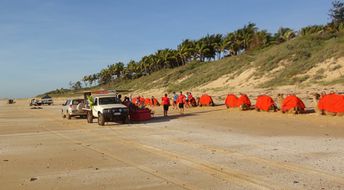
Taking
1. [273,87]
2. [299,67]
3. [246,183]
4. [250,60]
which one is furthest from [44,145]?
[250,60]

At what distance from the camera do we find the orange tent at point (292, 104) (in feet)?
78.8

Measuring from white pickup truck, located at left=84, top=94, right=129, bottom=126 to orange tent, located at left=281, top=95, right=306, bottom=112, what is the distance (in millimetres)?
8257

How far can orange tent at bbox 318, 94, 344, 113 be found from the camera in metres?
21.4

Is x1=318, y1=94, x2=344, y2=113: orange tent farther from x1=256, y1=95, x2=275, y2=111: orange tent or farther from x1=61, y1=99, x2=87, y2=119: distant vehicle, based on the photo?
x1=61, y1=99, x2=87, y2=119: distant vehicle

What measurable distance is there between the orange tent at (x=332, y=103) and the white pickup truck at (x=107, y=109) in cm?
949

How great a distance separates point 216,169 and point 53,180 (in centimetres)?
334

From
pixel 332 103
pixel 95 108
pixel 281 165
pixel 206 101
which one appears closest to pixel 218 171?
pixel 281 165

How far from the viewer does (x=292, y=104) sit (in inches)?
953

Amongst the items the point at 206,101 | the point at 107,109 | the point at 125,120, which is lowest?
the point at 125,120

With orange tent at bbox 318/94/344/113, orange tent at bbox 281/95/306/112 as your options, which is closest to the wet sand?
orange tent at bbox 318/94/344/113

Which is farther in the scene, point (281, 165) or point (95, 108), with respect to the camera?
point (95, 108)

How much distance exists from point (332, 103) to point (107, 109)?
1064cm

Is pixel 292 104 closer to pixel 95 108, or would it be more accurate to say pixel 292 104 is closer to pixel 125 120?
pixel 125 120

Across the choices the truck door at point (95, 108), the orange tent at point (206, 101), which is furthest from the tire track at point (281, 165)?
the orange tent at point (206, 101)
